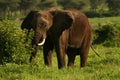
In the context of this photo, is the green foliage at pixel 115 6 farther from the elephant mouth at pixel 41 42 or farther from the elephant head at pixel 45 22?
the elephant mouth at pixel 41 42

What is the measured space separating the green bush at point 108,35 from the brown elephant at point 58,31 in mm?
9944

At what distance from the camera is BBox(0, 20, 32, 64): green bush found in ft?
34.7

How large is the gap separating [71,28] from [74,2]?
229ft

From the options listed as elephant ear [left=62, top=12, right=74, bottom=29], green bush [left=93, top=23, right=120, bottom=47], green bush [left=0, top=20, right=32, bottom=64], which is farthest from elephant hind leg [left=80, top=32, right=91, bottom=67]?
green bush [left=93, top=23, right=120, bottom=47]

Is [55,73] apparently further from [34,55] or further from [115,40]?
[115,40]

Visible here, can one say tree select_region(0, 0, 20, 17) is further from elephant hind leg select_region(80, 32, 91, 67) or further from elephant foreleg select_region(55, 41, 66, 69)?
elephant foreleg select_region(55, 41, 66, 69)

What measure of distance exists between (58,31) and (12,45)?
5.05 ft

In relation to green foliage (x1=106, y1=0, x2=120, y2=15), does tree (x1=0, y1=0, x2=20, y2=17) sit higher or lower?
higher

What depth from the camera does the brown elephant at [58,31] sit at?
11039mm

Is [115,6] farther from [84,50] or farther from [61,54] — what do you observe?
[61,54]

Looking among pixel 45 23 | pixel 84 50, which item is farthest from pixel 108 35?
pixel 45 23

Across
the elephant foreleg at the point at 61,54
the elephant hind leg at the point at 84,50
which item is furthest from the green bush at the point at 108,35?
the elephant foreleg at the point at 61,54

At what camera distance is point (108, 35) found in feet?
76.8

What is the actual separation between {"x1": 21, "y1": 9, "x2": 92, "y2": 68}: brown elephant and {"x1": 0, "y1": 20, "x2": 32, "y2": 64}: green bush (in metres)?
0.34
